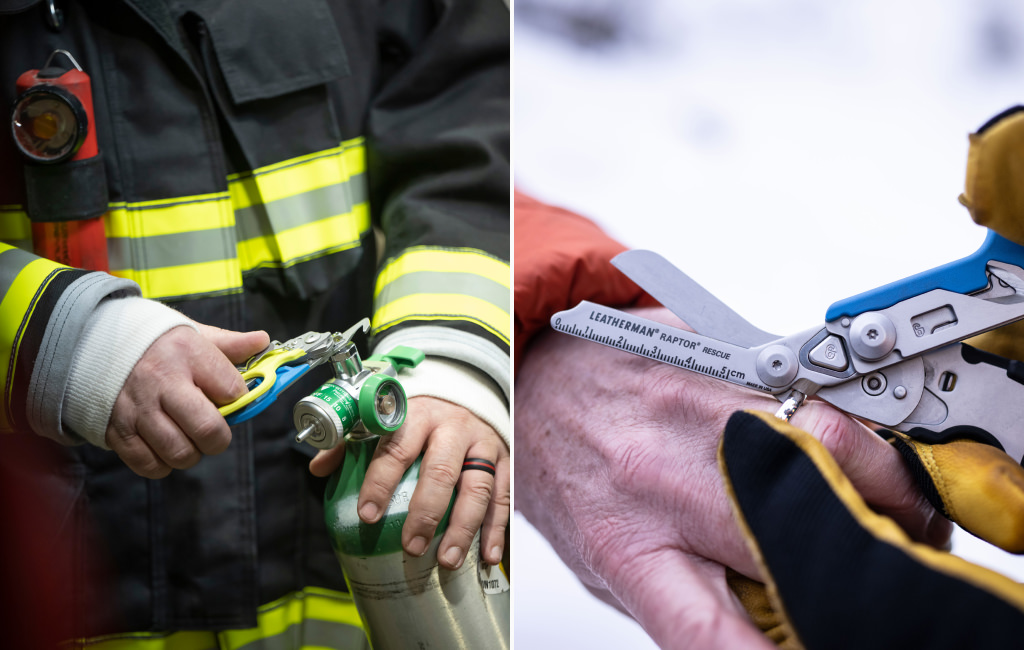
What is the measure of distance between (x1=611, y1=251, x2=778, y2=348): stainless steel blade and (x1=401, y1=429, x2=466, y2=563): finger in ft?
0.64

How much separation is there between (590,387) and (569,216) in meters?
0.22

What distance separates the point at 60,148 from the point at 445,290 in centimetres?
29

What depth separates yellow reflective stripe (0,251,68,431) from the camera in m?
0.38

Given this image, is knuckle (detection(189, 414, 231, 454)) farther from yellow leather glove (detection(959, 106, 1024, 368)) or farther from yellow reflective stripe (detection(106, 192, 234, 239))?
yellow leather glove (detection(959, 106, 1024, 368))

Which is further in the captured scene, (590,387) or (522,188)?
(522,188)

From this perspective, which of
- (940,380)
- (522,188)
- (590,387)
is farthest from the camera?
(522,188)

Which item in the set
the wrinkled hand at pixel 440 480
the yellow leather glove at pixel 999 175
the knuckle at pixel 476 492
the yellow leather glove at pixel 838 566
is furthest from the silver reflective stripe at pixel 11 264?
the yellow leather glove at pixel 999 175

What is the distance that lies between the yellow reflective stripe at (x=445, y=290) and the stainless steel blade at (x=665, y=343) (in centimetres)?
10

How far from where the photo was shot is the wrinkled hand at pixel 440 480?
20.6 inches

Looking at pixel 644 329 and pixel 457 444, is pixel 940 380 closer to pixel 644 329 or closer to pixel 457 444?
pixel 644 329

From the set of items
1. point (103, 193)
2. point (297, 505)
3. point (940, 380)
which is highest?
point (103, 193)

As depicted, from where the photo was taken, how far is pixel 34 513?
0.42m

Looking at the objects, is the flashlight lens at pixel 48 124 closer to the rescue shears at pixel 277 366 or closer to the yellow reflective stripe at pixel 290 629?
the rescue shears at pixel 277 366

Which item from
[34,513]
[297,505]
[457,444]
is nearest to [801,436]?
[457,444]
